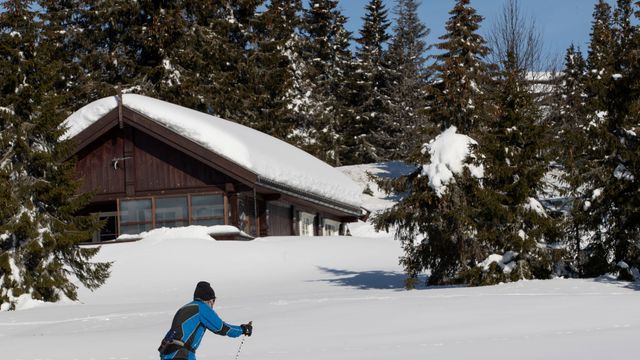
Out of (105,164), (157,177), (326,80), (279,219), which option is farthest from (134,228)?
(326,80)

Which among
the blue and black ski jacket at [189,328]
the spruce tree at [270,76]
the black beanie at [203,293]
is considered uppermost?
the spruce tree at [270,76]

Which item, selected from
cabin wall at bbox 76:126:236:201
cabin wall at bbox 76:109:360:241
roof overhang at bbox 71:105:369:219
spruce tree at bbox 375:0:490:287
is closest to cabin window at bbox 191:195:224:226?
cabin wall at bbox 76:109:360:241

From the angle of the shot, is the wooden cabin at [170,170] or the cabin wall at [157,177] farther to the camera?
the cabin wall at [157,177]

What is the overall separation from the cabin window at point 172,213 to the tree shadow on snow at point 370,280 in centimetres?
819

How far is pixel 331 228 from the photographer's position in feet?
142

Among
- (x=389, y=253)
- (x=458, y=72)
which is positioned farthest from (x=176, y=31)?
(x=458, y=72)

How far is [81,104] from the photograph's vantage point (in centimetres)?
4641

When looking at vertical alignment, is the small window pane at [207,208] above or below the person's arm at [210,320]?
above

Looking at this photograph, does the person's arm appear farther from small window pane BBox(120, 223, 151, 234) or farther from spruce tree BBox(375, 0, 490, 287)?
small window pane BBox(120, 223, 151, 234)

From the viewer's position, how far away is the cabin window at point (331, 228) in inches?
1654

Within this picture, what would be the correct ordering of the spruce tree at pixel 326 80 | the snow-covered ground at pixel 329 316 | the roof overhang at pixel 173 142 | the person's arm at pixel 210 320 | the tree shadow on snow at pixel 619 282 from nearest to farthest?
the person's arm at pixel 210 320, the snow-covered ground at pixel 329 316, the tree shadow on snow at pixel 619 282, the roof overhang at pixel 173 142, the spruce tree at pixel 326 80

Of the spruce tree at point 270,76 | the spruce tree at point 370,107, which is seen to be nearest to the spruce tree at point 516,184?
the spruce tree at point 270,76

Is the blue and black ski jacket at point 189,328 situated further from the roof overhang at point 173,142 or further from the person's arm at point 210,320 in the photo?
the roof overhang at point 173,142

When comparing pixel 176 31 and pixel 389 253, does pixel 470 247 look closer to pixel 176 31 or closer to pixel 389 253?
pixel 389 253
